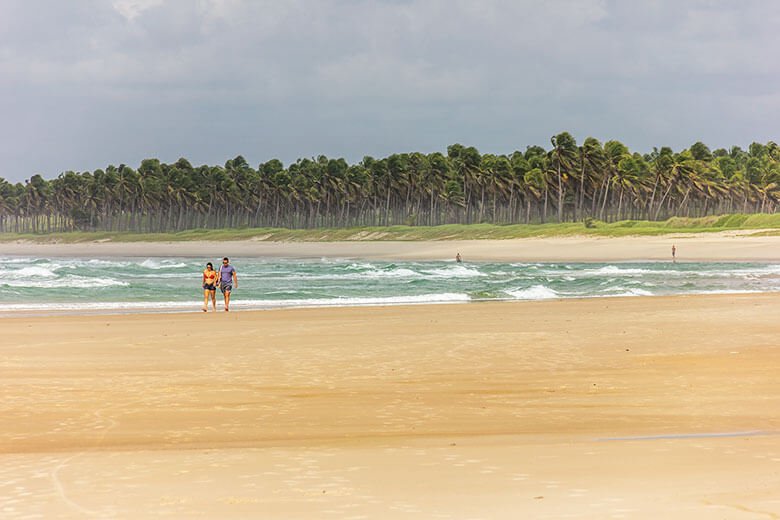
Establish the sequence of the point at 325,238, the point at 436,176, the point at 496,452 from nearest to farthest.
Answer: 1. the point at 496,452
2. the point at 325,238
3. the point at 436,176

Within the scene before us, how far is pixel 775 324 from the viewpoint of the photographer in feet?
64.5

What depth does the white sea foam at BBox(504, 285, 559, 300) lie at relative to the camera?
32.2m

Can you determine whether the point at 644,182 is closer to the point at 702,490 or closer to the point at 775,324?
the point at 775,324

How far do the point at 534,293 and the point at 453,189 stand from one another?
12193 centimetres

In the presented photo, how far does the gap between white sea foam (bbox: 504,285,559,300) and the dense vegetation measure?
84.2 m

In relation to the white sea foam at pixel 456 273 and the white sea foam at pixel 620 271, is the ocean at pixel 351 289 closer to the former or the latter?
the white sea foam at pixel 456 273

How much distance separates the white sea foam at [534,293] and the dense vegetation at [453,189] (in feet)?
276

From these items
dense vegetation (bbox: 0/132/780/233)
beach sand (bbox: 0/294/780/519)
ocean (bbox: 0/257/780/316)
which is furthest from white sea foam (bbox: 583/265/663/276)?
dense vegetation (bbox: 0/132/780/233)

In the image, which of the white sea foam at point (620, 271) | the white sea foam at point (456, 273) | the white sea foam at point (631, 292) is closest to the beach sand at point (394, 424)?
the white sea foam at point (631, 292)

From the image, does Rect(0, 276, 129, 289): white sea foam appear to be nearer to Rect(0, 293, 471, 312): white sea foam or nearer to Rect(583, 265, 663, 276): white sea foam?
Rect(0, 293, 471, 312): white sea foam

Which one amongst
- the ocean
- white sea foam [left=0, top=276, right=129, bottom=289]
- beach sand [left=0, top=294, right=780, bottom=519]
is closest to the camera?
beach sand [left=0, top=294, right=780, bottom=519]

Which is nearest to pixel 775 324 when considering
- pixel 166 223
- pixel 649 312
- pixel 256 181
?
pixel 649 312

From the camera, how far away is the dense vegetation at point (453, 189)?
440ft

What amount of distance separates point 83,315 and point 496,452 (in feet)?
61.4
